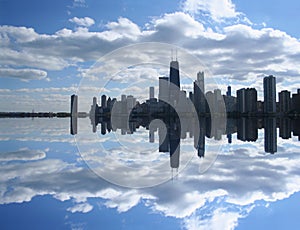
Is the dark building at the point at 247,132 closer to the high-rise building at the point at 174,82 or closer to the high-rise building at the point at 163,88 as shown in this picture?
the high-rise building at the point at 174,82

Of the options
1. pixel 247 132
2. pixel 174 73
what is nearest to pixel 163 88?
pixel 174 73

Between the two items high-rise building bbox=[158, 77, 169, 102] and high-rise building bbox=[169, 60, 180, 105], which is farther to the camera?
high-rise building bbox=[158, 77, 169, 102]

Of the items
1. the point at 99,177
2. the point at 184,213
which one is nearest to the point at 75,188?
the point at 99,177

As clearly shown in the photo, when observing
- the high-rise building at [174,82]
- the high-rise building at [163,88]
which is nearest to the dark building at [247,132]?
the high-rise building at [174,82]

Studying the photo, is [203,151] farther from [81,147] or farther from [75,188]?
[75,188]

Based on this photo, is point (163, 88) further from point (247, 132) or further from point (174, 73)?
point (247, 132)

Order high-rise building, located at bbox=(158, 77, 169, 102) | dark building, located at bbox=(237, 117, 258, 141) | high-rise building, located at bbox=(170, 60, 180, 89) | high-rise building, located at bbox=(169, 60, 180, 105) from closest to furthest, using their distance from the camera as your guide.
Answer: high-rise building, located at bbox=(170, 60, 180, 89) < high-rise building, located at bbox=(169, 60, 180, 105) < high-rise building, located at bbox=(158, 77, 169, 102) < dark building, located at bbox=(237, 117, 258, 141)

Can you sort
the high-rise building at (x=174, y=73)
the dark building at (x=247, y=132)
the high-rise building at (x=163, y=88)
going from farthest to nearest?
the dark building at (x=247, y=132)
the high-rise building at (x=163, y=88)
the high-rise building at (x=174, y=73)

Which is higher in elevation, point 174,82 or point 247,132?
point 174,82

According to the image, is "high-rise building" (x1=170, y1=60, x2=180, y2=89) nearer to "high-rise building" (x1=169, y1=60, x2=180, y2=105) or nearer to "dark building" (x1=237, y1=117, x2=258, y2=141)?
"high-rise building" (x1=169, y1=60, x2=180, y2=105)

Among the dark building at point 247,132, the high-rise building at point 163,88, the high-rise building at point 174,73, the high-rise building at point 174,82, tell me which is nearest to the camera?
the high-rise building at point 174,73

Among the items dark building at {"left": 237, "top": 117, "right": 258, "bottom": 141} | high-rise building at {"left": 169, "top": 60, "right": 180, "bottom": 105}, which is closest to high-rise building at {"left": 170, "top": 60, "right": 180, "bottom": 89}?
high-rise building at {"left": 169, "top": 60, "right": 180, "bottom": 105}

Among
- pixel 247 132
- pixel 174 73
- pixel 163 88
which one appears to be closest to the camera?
pixel 174 73
